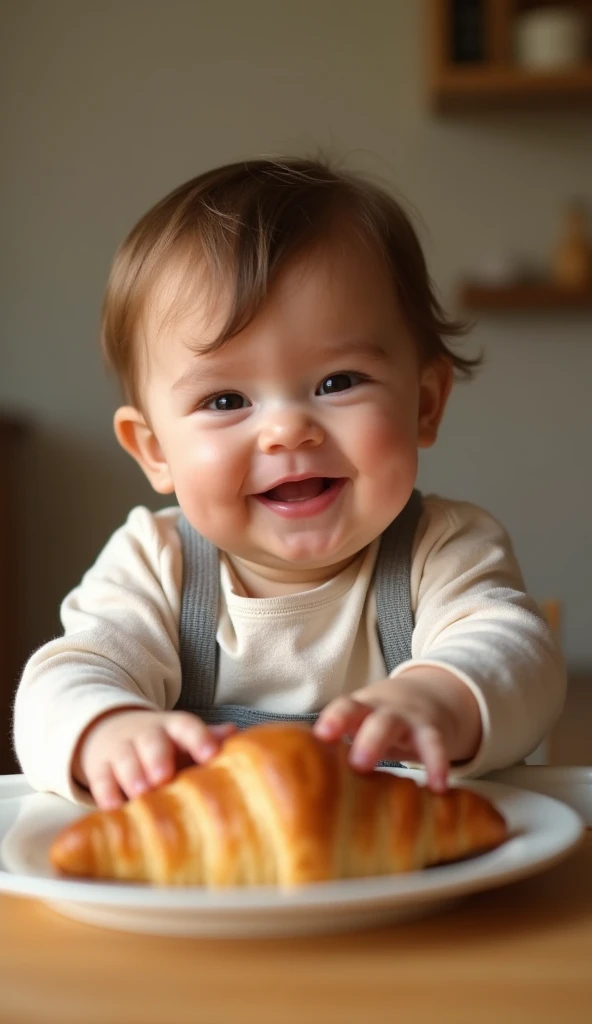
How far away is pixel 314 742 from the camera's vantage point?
52 centimetres

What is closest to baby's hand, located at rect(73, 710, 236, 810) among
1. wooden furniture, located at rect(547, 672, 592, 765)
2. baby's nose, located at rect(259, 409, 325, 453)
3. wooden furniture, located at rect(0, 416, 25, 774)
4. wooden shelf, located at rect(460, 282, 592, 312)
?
baby's nose, located at rect(259, 409, 325, 453)

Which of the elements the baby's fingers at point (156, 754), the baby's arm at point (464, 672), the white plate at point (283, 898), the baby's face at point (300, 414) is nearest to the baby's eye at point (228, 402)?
the baby's face at point (300, 414)

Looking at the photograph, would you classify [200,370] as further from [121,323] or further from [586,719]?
[586,719]

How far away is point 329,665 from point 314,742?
1.68ft

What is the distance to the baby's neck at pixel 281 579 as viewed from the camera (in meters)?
1.06

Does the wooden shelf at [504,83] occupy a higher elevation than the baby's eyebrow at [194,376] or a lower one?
higher

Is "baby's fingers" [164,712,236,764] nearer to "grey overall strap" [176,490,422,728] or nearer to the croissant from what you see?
the croissant

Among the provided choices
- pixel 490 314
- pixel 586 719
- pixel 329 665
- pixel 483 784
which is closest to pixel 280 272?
pixel 329 665

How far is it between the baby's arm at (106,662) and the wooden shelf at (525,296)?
2.09 metres

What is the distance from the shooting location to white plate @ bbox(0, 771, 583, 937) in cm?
44

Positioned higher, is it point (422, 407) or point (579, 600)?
point (422, 407)

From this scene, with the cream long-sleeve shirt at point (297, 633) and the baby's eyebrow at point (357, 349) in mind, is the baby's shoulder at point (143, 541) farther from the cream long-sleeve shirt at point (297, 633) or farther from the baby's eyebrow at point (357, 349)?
the baby's eyebrow at point (357, 349)

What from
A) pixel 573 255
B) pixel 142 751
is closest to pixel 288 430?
pixel 142 751

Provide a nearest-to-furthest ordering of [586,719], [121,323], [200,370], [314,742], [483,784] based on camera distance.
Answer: [314,742] < [483,784] < [200,370] < [121,323] < [586,719]
